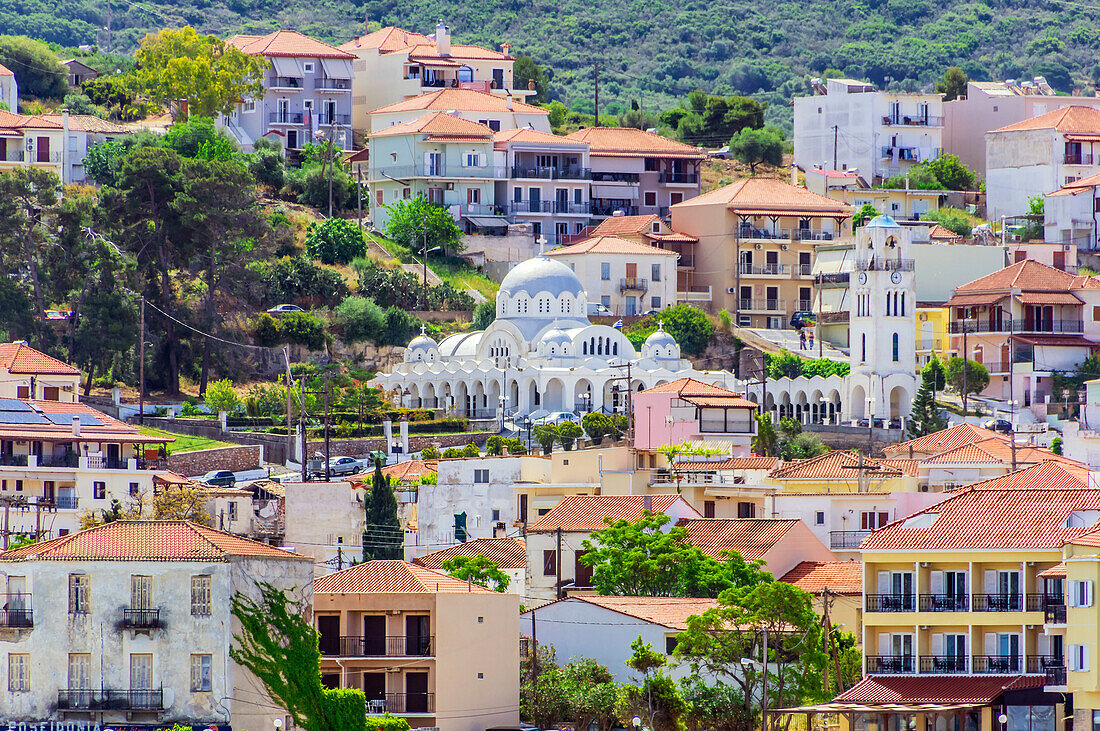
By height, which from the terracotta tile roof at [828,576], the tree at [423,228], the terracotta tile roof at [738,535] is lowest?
the terracotta tile roof at [828,576]

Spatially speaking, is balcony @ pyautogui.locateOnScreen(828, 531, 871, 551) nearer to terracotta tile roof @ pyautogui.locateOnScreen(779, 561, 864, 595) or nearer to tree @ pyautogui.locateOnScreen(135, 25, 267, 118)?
terracotta tile roof @ pyautogui.locateOnScreen(779, 561, 864, 595)

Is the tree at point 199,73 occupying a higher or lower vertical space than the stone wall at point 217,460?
higher

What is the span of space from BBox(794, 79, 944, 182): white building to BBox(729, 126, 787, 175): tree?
324cm

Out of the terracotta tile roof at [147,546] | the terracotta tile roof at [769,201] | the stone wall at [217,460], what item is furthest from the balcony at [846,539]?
the terracotta tile roof at [769,201]

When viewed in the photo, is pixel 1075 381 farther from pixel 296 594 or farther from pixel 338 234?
pixel 296 594

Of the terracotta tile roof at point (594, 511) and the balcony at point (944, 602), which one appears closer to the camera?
the balcony at point (944, 602)

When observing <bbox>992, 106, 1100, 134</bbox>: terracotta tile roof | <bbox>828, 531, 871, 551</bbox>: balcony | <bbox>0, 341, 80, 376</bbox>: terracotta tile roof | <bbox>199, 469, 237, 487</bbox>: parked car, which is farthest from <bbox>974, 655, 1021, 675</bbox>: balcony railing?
<bbox>992, 106, 1100, 134</bbox>: terracotta tile roof

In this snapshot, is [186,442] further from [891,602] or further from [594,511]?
[891,602]

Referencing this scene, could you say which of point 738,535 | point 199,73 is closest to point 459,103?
point 199,73

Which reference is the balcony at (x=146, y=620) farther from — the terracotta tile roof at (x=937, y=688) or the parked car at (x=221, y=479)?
the parked car at (x=221, y=479)

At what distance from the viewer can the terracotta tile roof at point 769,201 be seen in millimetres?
121438

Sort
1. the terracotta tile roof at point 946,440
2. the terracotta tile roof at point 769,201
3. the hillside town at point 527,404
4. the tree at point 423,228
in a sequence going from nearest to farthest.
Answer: the hillside town at point 527,404 → the terracotta tile roof at point 946,440 → the tree at point 423,228 → the terracotta tile roof at point 769,201

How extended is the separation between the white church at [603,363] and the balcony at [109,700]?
165ft

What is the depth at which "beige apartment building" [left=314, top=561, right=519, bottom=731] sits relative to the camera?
54812 millimetres
